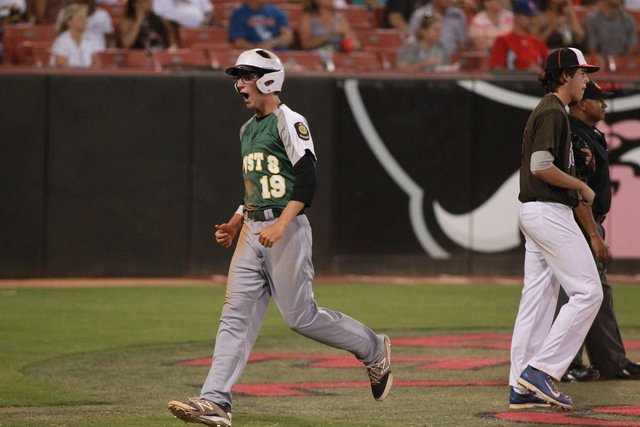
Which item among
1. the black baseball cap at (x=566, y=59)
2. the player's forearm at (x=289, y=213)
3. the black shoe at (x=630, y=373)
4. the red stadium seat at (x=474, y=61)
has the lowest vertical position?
the black shoe at (x=630, y=373)

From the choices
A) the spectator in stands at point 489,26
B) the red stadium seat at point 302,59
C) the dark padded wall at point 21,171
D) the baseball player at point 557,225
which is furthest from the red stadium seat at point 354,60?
the baseball player at point 557,225

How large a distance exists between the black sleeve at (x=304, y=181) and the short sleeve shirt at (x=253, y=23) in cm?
895

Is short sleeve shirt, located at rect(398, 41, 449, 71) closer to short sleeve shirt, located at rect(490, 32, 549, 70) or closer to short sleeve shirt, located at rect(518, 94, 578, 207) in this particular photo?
short sleeve shirt, located at rect(490, 32, 549, 70)

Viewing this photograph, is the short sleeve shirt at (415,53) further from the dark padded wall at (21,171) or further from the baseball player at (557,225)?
the baseball player at (557,225)

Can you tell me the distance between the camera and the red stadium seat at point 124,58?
13141 mm

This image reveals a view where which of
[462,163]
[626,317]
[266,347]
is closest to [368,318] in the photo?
[266,347]

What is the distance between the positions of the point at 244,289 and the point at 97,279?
8.04 metres

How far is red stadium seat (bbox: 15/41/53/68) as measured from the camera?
13000 mm

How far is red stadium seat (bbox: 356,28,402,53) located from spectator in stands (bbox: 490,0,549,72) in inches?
72.6

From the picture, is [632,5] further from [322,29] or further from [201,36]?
Answer: [201,36]

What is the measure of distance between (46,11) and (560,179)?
426 inches

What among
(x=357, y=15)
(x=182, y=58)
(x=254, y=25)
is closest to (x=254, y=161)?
(x=182, y=58)

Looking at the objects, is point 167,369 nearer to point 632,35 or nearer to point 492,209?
point 492,209

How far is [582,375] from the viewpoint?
21.9ft
